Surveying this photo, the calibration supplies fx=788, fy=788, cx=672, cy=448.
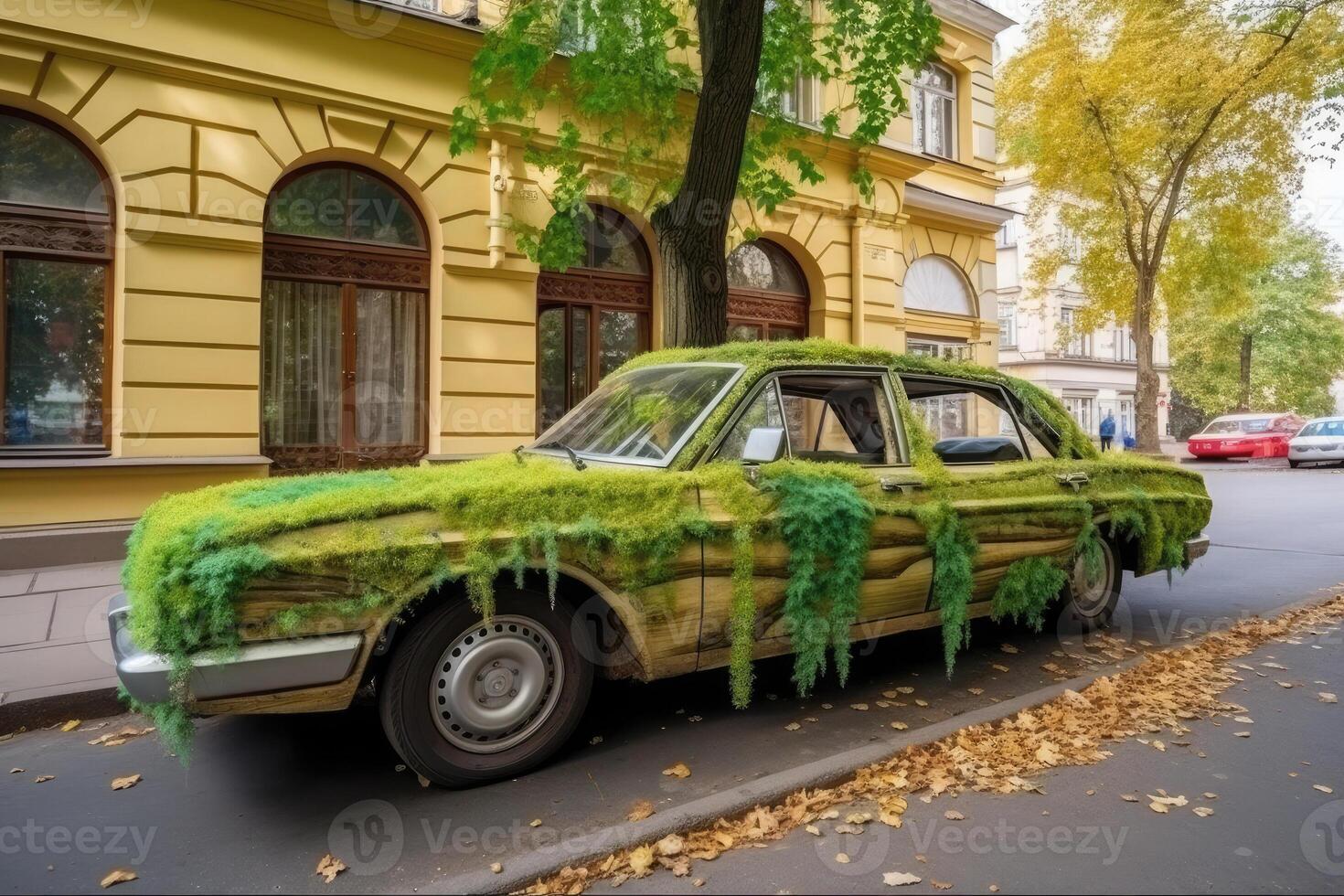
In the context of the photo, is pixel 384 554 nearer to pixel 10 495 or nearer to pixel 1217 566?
pixel 10 495

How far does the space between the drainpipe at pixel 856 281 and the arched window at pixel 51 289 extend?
1058 cm

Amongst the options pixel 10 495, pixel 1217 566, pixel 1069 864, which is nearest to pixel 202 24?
pixel 10 495

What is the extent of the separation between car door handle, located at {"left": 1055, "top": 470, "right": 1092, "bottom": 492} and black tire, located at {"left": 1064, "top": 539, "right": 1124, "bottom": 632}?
588mm

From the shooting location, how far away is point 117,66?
25.7 ft

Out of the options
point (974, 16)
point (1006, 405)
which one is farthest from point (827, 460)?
point (974, 16)

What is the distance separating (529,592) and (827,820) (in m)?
1.50

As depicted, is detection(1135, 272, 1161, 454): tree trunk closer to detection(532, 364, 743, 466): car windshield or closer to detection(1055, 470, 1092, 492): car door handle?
detection(1055, 470, 1092, 492): car door handle

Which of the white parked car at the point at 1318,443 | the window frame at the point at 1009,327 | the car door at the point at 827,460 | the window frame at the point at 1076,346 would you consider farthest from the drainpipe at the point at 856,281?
the window frame at the point at 1076,346

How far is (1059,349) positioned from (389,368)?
37.8 meters

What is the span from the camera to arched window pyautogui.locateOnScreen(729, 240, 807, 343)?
12.8m

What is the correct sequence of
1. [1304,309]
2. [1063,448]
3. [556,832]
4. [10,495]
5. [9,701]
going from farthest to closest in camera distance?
[1304,309]
[10,495]
[1063,448]
[9,701]
[556,832]
